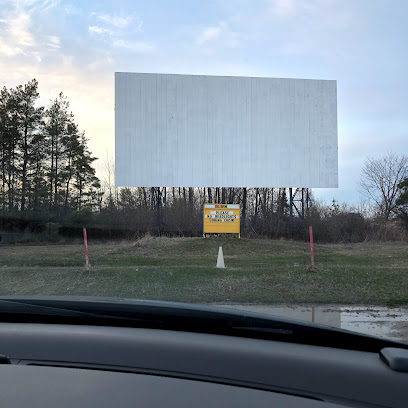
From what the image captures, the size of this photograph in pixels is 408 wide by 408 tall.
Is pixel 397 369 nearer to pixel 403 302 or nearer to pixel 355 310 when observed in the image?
pixel 355 310

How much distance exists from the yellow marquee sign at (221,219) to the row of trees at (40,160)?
1539 centimetres

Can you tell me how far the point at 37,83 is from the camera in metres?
36.3

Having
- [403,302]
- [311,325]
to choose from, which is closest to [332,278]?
[403,302]

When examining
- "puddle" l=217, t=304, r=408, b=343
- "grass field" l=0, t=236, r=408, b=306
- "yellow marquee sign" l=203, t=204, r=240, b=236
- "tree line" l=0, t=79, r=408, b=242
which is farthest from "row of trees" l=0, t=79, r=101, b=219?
"puddle" l=217, t=304, r=408, b=343

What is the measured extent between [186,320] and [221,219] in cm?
2240

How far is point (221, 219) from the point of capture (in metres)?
24.2

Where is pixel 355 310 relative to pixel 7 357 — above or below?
below

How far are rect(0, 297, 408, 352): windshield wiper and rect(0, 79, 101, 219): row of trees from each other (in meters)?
33.4

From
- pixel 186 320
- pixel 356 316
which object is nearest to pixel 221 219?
pixel 356 316

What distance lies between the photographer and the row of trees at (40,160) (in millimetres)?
34781

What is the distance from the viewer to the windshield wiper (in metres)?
1.74

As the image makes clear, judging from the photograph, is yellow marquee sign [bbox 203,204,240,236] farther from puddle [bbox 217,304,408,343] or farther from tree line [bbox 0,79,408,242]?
puddle [bbox 217,304,408,343]

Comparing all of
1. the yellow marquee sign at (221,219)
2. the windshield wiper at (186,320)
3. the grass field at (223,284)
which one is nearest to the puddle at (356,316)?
the grass field at (223,284)

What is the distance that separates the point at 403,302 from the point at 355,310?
4.83 feet
